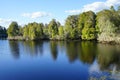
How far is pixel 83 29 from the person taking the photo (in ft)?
248

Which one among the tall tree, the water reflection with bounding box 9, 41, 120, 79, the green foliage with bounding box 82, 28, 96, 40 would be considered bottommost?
the water reflection with bounding box 9, 41, 120, 79

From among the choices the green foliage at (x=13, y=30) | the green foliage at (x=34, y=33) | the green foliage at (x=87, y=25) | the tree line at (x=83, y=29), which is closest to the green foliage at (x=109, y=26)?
the tree line at (x=83, y=29)

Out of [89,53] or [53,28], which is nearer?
[89,53]

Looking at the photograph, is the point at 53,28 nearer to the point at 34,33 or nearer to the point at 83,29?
the point at 34,33

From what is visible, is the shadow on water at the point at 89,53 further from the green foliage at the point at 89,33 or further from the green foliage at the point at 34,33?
the green foliage at the point at 34,33

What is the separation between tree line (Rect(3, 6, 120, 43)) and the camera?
6041 centimetres

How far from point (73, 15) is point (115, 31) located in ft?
97.4

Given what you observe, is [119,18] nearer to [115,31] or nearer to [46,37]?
[115,31]

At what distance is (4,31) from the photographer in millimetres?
163125

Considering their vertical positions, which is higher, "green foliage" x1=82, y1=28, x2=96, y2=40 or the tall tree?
the tall tree

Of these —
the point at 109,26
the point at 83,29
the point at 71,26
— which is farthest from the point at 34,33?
the point at 109,26

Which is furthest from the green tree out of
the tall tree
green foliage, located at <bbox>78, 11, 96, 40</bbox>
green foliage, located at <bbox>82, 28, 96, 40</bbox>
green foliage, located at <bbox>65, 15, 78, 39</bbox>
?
green foliage, located at <bbox>82, 28, 96, 40</bbox>

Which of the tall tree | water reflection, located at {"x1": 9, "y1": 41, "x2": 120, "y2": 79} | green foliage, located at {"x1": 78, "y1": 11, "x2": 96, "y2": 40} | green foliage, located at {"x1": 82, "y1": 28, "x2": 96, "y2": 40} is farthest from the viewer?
the tall tree

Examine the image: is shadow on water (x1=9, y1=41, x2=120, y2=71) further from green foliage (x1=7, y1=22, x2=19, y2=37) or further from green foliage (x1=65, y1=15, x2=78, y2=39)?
green foliage (x1=7, y1=22, x2=19, y2=37)
